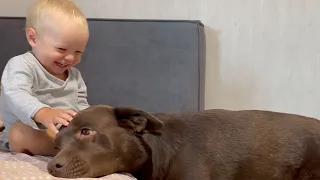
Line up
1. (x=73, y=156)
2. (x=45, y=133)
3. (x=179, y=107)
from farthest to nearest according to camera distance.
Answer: (x=179, y=107)
(x=45, y=133)
(x=73, y=156)

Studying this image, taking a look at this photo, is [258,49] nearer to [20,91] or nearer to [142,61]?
[142,61]

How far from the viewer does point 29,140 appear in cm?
167

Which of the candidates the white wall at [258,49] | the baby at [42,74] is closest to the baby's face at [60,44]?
the baby at [42,74]

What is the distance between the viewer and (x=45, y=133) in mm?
1672

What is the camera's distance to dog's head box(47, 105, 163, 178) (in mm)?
1293

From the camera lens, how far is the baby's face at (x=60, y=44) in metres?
1.71

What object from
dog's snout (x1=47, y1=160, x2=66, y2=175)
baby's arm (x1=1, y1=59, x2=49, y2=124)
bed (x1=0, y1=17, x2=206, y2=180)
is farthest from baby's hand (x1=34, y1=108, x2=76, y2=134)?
bed (x1=0, y1=17, x2=206, y2=180)

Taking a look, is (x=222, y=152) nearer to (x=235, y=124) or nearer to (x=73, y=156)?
(x=235, y=124)

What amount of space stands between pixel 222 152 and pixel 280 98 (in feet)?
3.31

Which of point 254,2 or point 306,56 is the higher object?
point 254,2

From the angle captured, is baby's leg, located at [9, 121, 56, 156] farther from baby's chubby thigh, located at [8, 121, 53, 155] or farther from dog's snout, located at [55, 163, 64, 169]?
dog's snout, located at [55, 163, 64, 169]

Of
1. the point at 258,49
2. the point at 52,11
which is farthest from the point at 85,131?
the point at 258,49

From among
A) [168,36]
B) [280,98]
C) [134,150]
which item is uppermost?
[168,36]

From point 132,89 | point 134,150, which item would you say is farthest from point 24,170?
point 132,89
